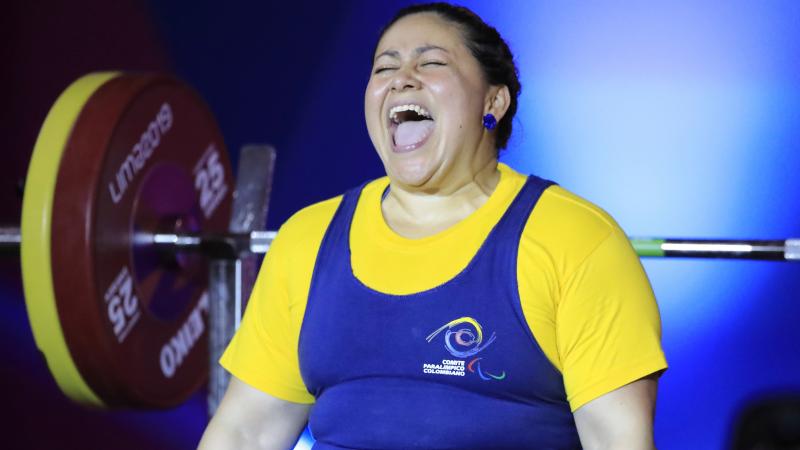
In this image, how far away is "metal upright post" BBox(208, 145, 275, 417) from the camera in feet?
7.61

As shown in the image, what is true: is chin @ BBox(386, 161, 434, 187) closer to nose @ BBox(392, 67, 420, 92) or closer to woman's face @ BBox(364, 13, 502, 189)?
woman's face @ BBox(364, 13, 502, 189)

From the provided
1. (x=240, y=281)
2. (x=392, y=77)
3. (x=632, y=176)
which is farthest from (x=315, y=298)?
(x=632, y=176)

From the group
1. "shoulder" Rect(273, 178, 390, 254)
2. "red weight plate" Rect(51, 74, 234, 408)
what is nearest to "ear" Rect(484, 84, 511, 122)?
"shoulder" Rect(273, 178, 390, 254)

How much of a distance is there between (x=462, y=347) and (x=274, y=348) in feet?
1.19

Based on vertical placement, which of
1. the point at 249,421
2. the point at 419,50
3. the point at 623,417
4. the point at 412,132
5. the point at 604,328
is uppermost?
the point at 419,50

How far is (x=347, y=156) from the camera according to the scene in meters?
3.21

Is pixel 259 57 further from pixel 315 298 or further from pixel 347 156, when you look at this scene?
pixel 315 298

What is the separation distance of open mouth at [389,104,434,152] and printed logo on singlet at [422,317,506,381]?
1.03 ft

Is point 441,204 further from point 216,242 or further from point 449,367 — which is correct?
point 216,242

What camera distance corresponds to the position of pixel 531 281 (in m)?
1.52

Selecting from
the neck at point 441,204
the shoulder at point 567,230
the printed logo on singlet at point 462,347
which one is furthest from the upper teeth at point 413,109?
the printed logo on singlet at point 462,347

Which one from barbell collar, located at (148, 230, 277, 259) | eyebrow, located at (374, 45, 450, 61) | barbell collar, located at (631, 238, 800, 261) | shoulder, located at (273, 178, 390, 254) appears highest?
eyebrow, located at (374, 45, 450, 61)

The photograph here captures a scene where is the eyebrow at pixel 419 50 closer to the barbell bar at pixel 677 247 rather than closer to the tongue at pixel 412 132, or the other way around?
the tongue at pixel 412 132

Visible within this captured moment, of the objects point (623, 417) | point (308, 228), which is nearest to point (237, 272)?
point (308, 228)
